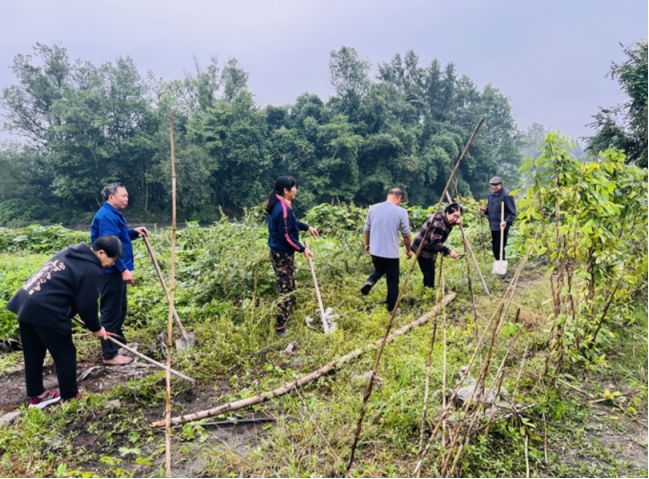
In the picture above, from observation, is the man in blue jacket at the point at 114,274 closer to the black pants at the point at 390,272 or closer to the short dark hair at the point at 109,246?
the short dark hair at the point at 109,246

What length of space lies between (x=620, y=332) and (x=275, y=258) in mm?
3618

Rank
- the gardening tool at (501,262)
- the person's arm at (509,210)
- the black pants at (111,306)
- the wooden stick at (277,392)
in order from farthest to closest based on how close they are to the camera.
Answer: the person's arm at (509,210), the gardening tool at (501,262), the black pants at (111,306), the wooden stick at (277,392)

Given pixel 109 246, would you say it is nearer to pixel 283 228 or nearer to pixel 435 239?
pixel 283 228

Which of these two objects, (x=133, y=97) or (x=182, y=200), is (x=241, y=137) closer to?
(x=182, y=200)

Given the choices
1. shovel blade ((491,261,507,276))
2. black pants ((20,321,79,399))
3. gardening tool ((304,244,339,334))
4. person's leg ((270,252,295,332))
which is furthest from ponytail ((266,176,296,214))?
shovel blade ((491,261,507,276))

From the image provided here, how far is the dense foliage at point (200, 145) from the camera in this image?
1329 inches

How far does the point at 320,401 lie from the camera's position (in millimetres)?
2982

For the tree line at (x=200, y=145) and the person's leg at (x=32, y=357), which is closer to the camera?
the person's leg at (x=32, y=357)

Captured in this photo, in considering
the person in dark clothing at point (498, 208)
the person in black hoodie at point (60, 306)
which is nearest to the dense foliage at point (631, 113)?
the person in dark clothing at point (498, 208)

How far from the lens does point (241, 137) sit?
1373 inches

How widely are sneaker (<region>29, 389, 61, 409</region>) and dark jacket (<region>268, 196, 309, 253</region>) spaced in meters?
2.40

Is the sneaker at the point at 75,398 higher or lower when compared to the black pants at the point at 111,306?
lower

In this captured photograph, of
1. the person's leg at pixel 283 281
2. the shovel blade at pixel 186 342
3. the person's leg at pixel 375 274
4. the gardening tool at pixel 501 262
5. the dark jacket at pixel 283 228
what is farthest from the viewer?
the gardening tool at pixel 501 262

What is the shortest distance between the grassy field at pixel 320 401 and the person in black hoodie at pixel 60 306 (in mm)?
229
